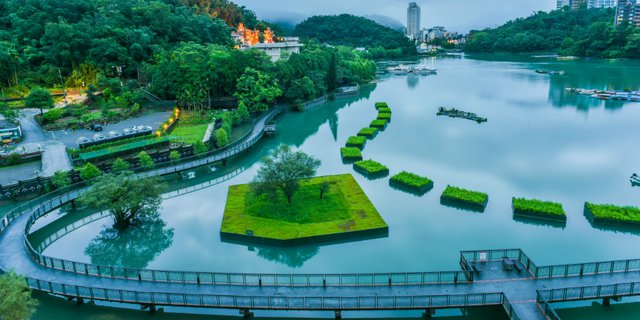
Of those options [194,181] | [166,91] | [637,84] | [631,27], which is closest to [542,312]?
[194,181]

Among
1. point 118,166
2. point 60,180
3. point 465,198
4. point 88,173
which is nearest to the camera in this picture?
point 465,198

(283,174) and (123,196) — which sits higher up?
(283,174)

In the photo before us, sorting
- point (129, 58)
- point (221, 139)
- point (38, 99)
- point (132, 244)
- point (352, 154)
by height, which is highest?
point (129, 58)

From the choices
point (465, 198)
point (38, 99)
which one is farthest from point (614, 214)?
point (38, 99)

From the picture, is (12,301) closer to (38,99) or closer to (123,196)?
(123,196)

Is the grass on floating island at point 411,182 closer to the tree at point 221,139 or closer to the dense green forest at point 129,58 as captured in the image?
the tree at point 221,139

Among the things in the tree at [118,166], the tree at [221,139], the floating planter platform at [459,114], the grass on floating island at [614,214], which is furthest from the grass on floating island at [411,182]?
the floating planter platform at [459,114]

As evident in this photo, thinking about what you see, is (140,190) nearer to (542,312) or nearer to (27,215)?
(27,215)
